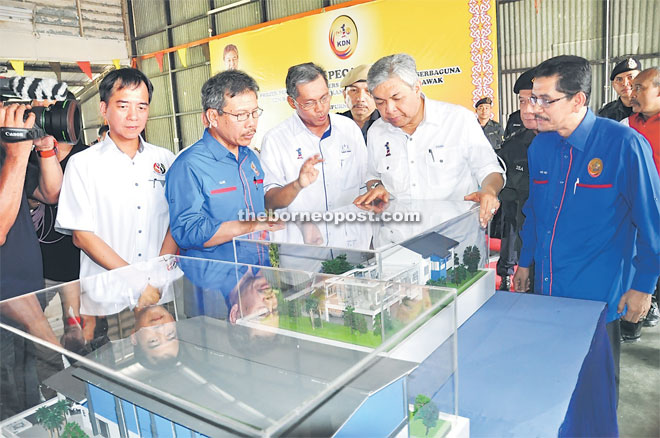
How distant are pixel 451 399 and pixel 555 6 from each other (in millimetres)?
7109

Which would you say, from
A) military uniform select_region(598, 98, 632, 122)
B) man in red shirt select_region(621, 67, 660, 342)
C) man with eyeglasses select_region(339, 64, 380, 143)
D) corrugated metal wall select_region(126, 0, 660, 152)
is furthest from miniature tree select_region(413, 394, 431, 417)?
corrugated metal wall select_region(126, 0, 660, 152)

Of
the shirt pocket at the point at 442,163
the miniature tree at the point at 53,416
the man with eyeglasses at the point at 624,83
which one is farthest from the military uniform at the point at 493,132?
the miniature tree at the point at 53,416

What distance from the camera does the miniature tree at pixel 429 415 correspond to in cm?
85

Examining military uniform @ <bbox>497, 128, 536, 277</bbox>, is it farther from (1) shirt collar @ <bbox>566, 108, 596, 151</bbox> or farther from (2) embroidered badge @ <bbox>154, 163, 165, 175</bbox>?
(2) embroidered badge @ <bbox>154, 163, 165, 175</bbox>

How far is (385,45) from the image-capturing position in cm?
758

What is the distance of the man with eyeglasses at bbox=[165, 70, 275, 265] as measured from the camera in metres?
1.81

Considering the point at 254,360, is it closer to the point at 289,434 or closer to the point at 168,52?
the point at 289,434

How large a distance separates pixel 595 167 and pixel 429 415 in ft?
3.93

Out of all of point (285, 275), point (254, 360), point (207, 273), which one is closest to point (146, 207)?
point (207, 273)

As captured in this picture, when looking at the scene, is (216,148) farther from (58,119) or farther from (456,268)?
(456,268)

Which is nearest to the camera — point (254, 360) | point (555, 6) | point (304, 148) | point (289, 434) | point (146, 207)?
point (289, 434)

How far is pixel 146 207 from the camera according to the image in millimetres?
1908

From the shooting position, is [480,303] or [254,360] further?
[480,303]

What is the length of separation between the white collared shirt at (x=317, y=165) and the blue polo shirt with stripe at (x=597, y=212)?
3.22ft
